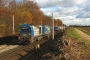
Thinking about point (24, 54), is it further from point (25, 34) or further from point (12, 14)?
point (12, 14)

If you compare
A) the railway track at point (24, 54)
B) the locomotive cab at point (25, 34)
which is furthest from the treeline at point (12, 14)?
the railway track at point (24, 54)

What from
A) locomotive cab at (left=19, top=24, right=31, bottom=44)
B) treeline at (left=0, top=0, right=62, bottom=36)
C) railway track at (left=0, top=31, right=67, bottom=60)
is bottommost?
railway track at (left=0, top=31, right=67, bottom=60)

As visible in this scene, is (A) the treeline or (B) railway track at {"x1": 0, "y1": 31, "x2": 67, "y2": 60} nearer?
(B) railway track at {"x1": 0, "y1": 31, "x2": 67, "y2": 60}

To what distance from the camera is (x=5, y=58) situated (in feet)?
69.4

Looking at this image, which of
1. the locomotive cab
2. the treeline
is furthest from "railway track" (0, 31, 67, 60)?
the treeline

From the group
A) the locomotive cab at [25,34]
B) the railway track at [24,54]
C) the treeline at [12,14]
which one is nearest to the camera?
the railway track at [24,54]

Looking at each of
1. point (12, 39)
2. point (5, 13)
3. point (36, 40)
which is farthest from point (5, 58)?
point (5, 13)

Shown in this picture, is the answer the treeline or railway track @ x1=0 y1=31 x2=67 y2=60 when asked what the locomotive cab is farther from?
the treeline

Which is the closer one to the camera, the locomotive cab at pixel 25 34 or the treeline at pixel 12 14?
the locomotive cab at pixel 25 34

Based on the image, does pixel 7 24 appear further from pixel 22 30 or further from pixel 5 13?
pixel 22 30

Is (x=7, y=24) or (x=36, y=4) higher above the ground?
(x=36, y=4)

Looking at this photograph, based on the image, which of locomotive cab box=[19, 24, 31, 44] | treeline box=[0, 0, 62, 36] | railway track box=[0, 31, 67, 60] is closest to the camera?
railway track box=[0, 31, 67, 60]

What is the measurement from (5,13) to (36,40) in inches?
607

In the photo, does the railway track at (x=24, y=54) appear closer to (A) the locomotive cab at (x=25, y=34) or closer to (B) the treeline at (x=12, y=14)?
(A) the locomotive cab at (x=25, y=34)
